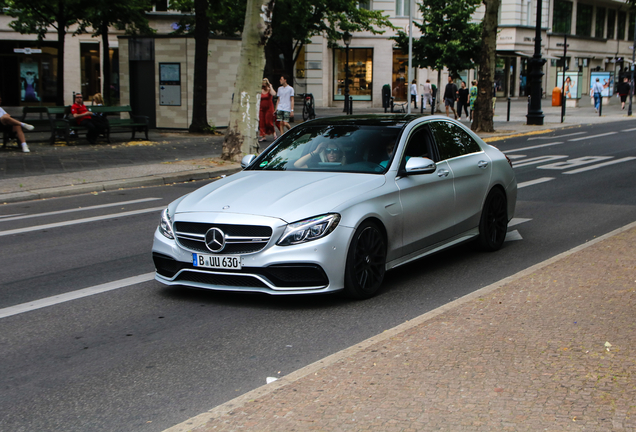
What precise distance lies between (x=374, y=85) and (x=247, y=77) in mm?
32569

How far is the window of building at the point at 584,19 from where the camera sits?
2662 inches

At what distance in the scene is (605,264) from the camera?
7176 mm

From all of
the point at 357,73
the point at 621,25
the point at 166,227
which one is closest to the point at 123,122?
the point at 166,227

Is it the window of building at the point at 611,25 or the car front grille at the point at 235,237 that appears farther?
the window of building at the point at 611,25

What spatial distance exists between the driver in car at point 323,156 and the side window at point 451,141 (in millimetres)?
1119

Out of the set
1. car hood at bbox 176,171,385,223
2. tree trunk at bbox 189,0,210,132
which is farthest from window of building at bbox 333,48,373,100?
car hood at bbox 176,171,385,223

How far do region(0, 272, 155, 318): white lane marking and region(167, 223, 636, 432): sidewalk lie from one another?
2825 millimetres

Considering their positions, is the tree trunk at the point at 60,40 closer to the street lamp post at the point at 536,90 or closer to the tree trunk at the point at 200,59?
the tree trunk at the point at 200,59

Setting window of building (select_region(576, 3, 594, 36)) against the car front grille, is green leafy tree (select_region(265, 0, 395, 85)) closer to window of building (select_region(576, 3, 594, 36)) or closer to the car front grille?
the car front grille

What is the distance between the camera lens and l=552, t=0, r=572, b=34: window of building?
6400 centimetres

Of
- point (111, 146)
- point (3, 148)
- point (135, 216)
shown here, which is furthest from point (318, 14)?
point (135, 216)

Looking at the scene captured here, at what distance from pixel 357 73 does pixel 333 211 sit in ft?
146

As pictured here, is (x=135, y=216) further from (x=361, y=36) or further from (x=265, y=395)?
(x=361, y=36)

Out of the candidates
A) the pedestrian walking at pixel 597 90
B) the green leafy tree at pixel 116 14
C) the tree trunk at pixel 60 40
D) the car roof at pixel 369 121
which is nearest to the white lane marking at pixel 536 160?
the car roof at pixel 369 121
